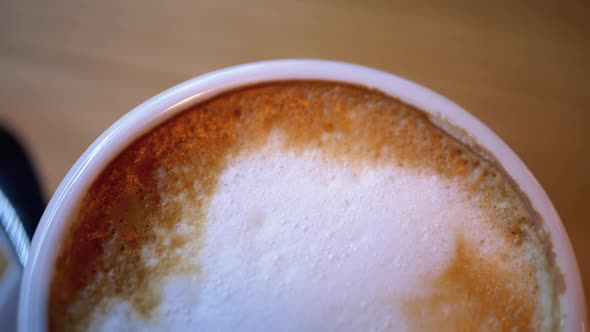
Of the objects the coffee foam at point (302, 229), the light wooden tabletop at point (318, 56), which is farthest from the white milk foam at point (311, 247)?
the light wooden tabletop at point (318, 56)

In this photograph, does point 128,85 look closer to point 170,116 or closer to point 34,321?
point 170,116

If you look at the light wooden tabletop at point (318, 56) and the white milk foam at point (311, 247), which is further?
the light wooden tabletop at point (318, 56)

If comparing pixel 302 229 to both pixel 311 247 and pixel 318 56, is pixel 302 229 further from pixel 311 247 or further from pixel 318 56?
pixel 318 56

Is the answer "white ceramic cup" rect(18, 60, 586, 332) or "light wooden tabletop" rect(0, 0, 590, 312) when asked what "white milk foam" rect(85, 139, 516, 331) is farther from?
"light wooden tabletop" rect(0, 0, 590, 312)

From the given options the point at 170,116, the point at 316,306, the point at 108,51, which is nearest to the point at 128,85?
the point at 108,51

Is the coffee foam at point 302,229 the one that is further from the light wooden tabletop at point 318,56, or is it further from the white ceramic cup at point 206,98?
the light wooden tabletop at point 318,56

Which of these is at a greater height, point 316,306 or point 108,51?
point 108,51

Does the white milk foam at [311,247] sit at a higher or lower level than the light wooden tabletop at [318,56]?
lower

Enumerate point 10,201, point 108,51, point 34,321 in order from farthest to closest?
point 108,51 → point 10,201 → point 34,321
